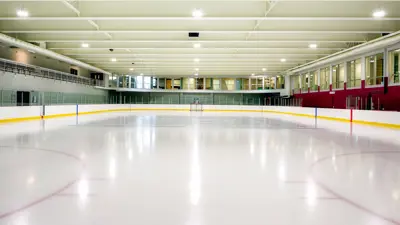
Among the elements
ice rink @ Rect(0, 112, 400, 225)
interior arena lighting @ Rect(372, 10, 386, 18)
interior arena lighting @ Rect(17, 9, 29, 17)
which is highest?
interior arena lighting @ Rect(17, 9, 29, 17)

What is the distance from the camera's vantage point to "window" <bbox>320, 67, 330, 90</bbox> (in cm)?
2840

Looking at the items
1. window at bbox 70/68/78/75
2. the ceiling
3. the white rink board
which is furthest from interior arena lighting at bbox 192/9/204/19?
window at bbox 70/68/78/75

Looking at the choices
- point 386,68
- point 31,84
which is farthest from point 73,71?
point 386,68

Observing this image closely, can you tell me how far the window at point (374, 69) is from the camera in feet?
65.9

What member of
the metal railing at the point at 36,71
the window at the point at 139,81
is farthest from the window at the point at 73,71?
the window at the point at 139,81

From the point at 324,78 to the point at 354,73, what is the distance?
6390 mm

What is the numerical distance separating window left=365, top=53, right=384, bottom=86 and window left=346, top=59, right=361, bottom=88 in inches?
56.2

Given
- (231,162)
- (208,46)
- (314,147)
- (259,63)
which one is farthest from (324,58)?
(231,162)

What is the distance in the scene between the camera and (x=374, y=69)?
20625mm

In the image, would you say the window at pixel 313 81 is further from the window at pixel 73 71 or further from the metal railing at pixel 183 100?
the window at pixel 73 71

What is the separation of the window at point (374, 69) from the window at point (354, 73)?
1427 millimetres

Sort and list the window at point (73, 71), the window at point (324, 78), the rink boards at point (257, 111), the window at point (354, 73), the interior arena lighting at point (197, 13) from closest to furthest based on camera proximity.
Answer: the interior arena lighting at point (197, 13) < the rink boards at point (257, 111) < the window at point (354, 73) < the window at point (324, 78) < the window at point (73, 71)

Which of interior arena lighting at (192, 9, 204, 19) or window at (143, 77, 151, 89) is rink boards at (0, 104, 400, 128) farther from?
interior arena lighting at (192, 9, 204, 19)

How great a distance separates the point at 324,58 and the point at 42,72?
22.3 metres
